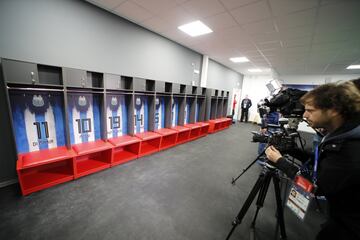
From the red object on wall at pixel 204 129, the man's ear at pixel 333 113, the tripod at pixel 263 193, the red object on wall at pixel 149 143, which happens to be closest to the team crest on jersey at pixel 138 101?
the red object on wall at pixel 149 143

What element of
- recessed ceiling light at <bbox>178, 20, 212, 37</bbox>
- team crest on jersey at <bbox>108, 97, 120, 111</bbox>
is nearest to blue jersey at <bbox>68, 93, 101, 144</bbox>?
team crest on jersey at <bbox>108, 97, 120, 111</bbox>

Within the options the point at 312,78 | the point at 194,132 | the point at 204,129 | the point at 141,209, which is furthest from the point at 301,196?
the point at 312,78

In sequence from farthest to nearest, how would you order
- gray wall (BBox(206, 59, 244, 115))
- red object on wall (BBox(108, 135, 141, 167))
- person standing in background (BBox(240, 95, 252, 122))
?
person standing in background (BBox(240, 95, 252, 122)), gray wall (BBox(206, 59, 244, 115)), red object on wall (BBox(108, 135, 141, 167))

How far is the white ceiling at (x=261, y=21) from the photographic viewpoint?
2.15m

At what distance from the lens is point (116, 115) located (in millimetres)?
2986

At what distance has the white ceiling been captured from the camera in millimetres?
2146

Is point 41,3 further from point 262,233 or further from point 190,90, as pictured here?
point 262,233

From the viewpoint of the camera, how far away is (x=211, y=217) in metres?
1.66

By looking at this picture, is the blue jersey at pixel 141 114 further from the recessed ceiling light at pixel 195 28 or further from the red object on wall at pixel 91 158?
the recessed ceiling light at pixel 195 28

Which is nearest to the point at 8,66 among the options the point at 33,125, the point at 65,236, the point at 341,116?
the point at 33,125

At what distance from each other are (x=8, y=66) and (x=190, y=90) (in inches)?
140

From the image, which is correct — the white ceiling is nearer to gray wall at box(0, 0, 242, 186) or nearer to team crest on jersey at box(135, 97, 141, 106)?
gray wall at box(0, 0, 242, 186)

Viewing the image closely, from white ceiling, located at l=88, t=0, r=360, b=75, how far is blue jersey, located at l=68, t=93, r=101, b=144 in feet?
5.49

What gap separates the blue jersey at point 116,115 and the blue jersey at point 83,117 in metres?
0.19
